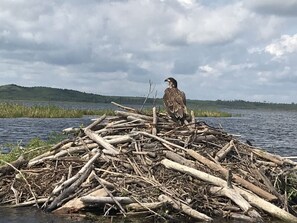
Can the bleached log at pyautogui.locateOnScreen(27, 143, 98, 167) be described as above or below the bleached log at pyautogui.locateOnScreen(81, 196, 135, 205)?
above

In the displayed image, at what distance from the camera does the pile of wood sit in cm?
1168

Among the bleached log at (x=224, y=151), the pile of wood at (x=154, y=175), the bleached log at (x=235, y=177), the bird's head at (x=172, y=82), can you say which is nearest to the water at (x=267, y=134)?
the bleached log at (x=224, y=151)

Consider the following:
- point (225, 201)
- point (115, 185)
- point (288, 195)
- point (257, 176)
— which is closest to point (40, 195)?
point (115, 185)

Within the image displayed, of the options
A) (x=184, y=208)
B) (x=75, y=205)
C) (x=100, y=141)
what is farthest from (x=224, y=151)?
(x=75, y=205)

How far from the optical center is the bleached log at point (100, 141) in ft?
43.1

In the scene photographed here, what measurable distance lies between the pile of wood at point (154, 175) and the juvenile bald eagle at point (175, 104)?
28 centimetres

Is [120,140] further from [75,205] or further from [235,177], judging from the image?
[235,177]

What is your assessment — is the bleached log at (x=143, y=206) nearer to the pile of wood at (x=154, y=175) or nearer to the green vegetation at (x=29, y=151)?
the pile of wood at (x=154, y=175)

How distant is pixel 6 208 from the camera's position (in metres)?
12.4

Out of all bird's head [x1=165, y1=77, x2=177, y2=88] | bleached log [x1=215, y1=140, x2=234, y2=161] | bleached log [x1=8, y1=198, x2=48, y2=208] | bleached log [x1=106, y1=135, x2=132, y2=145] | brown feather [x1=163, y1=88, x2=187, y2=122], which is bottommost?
bleached log [x1=8, y1=198, x2=48, y2=208]

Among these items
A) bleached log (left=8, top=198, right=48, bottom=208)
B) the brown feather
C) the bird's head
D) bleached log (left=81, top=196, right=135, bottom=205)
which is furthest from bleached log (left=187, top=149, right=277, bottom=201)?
bleached log (left=8, top=198, right=48, bottom=208)

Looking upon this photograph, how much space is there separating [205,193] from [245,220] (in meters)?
1.10

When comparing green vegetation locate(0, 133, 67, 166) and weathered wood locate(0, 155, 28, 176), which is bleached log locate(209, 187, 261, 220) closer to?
weathered wood locate(0, 155, 28, 176)

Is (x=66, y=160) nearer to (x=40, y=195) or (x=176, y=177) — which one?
(x=40, y=195)
